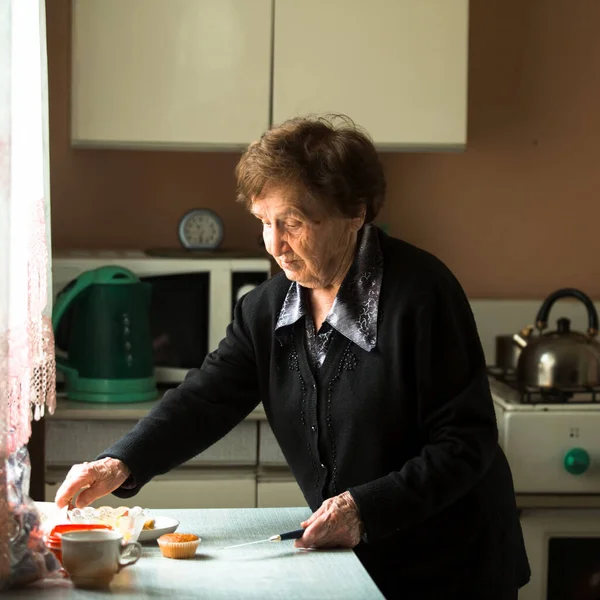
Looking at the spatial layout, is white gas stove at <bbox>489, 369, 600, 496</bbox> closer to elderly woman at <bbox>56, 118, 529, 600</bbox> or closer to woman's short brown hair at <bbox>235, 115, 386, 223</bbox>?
elderly woman at <bbox>56, 118, 529, 600</bbox>

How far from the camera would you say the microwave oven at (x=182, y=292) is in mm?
2613

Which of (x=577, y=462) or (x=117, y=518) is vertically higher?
(x=117, y=518)

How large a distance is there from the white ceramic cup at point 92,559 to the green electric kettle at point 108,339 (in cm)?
128

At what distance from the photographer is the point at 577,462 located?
2.38 meters

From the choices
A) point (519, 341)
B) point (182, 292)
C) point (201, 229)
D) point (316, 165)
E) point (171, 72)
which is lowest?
point (519, 341)

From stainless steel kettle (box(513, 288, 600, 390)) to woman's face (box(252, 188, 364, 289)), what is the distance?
101 centimetres

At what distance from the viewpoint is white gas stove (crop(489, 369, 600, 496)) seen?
7.88 ft

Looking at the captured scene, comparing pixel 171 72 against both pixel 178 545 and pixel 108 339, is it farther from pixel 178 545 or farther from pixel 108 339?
pixel 178 545

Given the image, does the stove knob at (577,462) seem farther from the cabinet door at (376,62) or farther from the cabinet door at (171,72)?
the cabinet door at (171,72)

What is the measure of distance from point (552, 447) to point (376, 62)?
103 centimetres

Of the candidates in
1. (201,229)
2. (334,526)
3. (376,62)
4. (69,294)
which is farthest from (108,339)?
(334,526)

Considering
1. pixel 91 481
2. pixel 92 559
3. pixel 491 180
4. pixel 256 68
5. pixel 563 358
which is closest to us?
pixel 92 559

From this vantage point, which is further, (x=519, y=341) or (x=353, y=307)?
(x=519, y=341)

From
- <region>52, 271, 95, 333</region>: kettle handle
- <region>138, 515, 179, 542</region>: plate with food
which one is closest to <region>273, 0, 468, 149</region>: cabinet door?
<region>52, 271, 95, 333</region>: kettle handle
